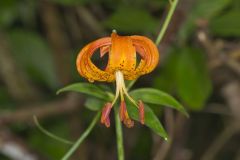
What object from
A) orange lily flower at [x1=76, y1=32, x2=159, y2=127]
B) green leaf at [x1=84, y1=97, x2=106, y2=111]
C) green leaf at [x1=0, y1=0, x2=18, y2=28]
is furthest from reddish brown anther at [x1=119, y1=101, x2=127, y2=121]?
green leaf at [x1=0, y1=0, x2=18, y2=28]

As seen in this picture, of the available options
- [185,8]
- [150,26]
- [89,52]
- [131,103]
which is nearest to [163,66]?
[150,26]

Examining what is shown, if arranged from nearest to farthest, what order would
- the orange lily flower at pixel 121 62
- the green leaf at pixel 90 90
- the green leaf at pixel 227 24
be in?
the orange lily flower at pixel 121 62, the green leaf at pixel 90 90, the green leaf at pixel 227 24

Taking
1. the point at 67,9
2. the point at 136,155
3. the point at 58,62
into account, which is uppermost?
the point at 67,9

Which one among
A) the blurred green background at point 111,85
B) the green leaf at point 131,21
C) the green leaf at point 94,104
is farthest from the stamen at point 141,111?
the green leaf at point 131,21

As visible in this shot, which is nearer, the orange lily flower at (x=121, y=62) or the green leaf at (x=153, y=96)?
the orange lily flower at (x=121, y=62)

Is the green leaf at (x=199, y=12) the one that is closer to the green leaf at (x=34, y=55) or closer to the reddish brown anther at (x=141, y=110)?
the reddish brown anther at (x=141, y=110)

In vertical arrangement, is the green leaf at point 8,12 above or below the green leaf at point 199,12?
below

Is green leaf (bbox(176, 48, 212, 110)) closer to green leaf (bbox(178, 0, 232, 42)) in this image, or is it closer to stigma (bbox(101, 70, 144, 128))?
green leaf (bbox(178, 0, 232, 42))

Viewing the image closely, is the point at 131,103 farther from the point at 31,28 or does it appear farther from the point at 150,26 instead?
the point at 31,28
